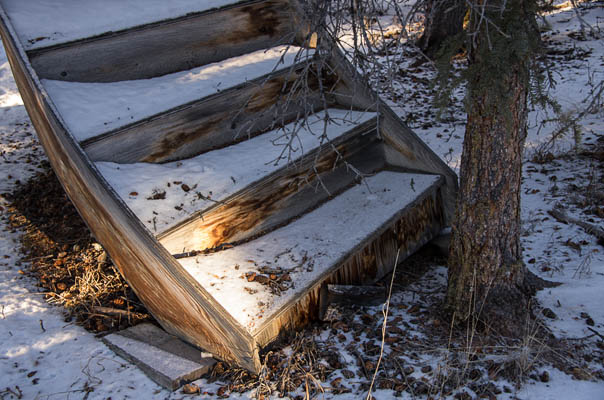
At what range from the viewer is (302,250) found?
281 centimetres

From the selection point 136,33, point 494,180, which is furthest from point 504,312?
point 136,33

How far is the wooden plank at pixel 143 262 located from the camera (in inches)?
88.8

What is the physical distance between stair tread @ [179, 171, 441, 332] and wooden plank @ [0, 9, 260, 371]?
127 millimetres

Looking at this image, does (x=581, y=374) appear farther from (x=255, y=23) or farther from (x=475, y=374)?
(x=255, y=23)

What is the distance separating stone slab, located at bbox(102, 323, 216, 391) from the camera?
2.37 metres

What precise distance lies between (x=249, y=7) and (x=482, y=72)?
222 cm

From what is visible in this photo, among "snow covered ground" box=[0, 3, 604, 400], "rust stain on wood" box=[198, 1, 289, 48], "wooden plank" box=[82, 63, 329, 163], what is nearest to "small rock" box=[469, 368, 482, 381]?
"snow covered ground" box=[0, 3, 604, 400]

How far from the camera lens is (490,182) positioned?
2.38m

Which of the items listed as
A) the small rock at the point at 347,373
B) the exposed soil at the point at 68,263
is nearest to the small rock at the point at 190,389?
the small rock at the point at 347,373

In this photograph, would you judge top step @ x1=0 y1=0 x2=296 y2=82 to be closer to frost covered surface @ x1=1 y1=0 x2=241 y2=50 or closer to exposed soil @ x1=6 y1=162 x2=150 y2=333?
frost covered surface @ x1=1 y1=0 x2=241 y2=50

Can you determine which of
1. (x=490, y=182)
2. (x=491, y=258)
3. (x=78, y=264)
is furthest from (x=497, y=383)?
(x=78, y=264)

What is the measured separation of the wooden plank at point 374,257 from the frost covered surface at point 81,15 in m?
2.04

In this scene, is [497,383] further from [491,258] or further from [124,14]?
[124,14]

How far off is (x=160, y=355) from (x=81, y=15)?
241cm
